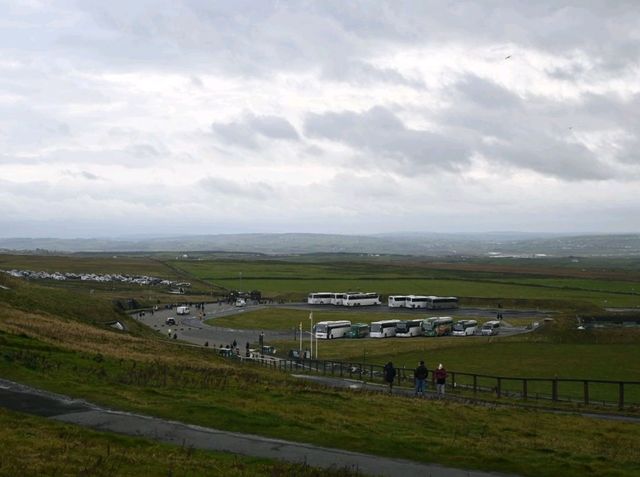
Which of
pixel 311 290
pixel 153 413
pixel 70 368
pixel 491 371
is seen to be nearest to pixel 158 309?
pixel 311 290

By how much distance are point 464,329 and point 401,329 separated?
713cm

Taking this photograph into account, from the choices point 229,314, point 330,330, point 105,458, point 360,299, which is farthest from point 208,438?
point 360,299

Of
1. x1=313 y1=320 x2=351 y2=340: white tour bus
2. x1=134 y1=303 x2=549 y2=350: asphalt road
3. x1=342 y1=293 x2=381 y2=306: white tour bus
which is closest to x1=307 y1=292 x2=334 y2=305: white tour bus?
x1=134 y1=303 x2=549 y2=350: asphalt road

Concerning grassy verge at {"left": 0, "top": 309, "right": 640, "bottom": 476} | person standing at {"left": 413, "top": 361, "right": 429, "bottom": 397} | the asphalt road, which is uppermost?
grassy verge at {"left": 0, "top": 309, "right": 640, "bottom": 476}

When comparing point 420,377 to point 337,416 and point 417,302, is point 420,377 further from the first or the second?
point 417,302

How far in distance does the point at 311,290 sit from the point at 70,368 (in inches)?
4006

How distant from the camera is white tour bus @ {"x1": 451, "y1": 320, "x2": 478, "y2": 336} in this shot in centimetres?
7438

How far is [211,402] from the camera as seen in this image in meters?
21.0

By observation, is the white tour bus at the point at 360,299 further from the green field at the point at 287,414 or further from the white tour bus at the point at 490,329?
the green field at the point at 287,414

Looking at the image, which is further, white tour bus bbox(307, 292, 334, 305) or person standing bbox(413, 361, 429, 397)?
white tour bus bbox(307, 292, 334, 305)

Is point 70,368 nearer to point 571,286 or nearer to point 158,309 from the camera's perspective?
point 158,309

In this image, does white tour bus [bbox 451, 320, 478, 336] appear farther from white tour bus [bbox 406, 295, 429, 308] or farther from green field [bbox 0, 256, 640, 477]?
green field [bbox 0, 256, 640, 477]

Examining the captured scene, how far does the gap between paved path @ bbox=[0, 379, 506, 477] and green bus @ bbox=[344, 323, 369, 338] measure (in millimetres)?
56528

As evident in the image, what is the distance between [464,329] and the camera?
74.6 meters
